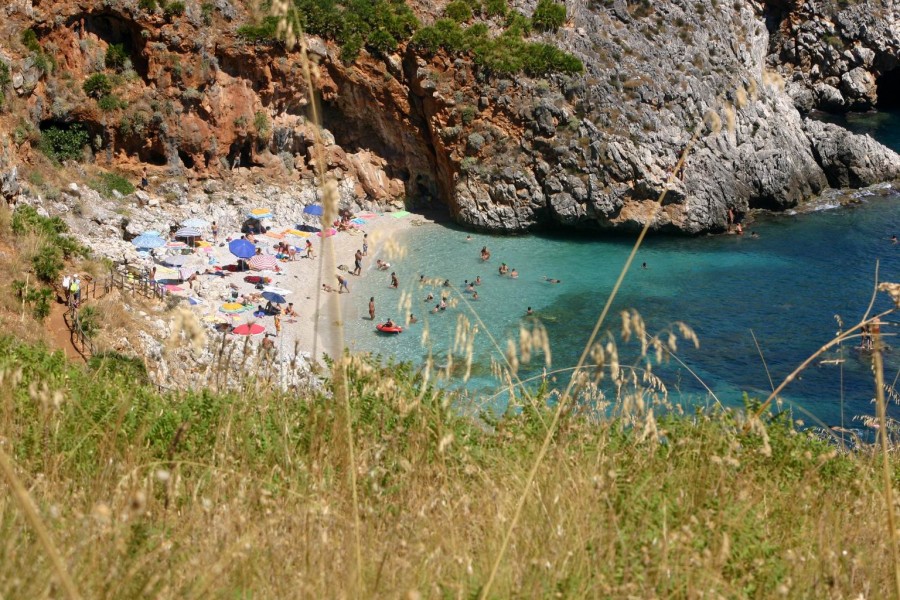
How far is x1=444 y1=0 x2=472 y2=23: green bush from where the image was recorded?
37906 millimetres

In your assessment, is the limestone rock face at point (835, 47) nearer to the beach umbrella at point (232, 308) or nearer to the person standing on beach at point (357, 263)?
the person standing on beach at point (357, 263)

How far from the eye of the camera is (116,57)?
34.1 meters

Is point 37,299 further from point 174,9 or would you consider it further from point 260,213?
point 174,9

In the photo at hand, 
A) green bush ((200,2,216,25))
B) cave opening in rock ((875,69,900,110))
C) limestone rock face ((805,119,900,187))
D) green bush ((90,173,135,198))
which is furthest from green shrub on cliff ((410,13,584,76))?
cave opening in rock ((875,69,900,110))

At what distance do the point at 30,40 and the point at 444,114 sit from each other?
16536mm

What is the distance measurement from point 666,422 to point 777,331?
24996 millimetres

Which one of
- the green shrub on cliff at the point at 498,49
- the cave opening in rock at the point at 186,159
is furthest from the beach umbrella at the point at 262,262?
the green shrub on cliff at the point at 498,49

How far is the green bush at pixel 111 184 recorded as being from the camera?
3278 cm

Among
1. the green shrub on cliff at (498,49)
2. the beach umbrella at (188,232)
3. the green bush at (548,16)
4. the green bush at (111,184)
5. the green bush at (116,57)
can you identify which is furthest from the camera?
the green bush at (548,16)

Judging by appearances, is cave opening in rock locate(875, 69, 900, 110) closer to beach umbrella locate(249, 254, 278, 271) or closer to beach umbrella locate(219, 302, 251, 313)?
beach umbrella locate(249, 254, 278, 271)

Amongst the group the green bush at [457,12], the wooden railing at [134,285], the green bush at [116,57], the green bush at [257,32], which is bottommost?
the wooden railing at [134,285]

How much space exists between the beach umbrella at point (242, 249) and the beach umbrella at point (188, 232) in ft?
8.02

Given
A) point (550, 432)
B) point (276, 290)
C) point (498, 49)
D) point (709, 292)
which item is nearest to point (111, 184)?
point (276, 290)

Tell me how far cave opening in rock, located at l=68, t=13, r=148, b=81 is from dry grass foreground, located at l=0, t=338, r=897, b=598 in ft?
107
